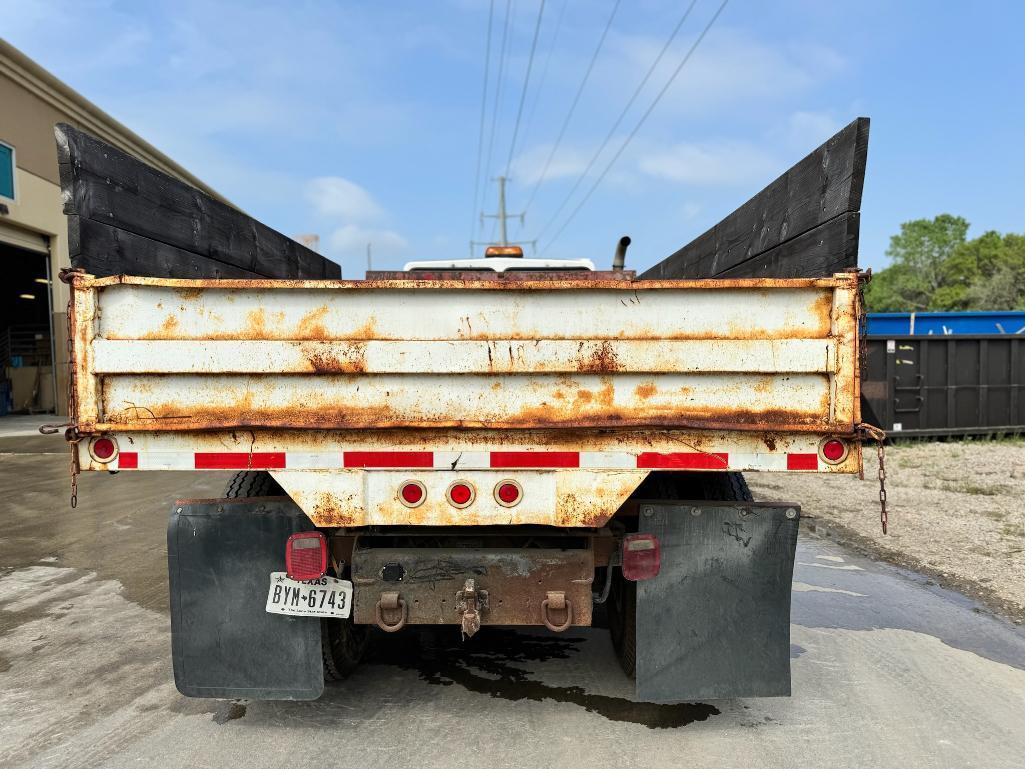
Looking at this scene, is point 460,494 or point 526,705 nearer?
point 460,494

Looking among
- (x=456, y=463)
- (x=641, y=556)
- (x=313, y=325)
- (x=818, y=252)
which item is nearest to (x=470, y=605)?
(x=456, y=463)

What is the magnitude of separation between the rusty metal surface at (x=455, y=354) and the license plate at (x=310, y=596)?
0.79 m

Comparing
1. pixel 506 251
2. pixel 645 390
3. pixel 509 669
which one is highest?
pixel 506 251

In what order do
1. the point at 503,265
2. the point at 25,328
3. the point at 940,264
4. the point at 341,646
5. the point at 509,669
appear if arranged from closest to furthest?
the point at 341,646 → the point at 509,669 → the point at 503,265 → the point at 25,328 → the point at 940,264

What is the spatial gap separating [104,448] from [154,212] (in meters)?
1.22

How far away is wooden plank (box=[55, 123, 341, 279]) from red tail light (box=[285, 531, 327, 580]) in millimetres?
1400

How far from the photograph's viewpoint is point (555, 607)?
2844 mm

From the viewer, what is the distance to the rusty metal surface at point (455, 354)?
2625 mm

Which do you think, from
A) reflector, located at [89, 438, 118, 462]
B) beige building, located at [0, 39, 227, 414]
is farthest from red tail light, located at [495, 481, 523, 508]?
beige building, located at [0, 39, 227, 414]

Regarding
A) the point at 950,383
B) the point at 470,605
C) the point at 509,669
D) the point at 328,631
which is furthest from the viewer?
the point at 950,383

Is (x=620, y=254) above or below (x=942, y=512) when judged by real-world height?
above

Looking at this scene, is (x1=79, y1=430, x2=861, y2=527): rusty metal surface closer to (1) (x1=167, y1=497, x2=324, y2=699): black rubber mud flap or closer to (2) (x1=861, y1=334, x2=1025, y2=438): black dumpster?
(1) (x1=167, y1=497, x2=324, y2=699): black rubber mud flap

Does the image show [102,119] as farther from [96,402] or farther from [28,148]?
[96,402]

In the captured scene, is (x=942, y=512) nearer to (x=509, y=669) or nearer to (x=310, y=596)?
(x=509, y=669)
